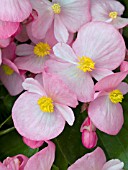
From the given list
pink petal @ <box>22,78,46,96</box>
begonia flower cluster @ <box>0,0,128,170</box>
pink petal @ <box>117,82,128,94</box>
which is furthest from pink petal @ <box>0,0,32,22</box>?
pink petal @ <box>117,82,128,94</box>

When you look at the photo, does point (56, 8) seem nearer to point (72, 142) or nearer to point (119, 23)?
point (119, 23)

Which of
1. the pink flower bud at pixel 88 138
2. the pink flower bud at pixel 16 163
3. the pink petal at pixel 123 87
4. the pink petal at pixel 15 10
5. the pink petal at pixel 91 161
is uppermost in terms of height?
the pink petal at pixel 15 10

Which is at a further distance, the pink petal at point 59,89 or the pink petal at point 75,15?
the pink petal at point 75,15

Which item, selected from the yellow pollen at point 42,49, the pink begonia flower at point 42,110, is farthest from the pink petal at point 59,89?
the yellow pollen at point 42,49

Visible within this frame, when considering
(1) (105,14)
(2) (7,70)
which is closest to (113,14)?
(1) (105,14)

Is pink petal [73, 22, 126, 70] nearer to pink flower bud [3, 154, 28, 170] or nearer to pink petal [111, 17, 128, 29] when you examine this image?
pink petal [111, 17, 128, 29]

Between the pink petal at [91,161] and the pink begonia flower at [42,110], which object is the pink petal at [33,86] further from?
the pink petal at [91,161]

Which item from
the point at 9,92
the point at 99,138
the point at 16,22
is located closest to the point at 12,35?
the point at 16,22
